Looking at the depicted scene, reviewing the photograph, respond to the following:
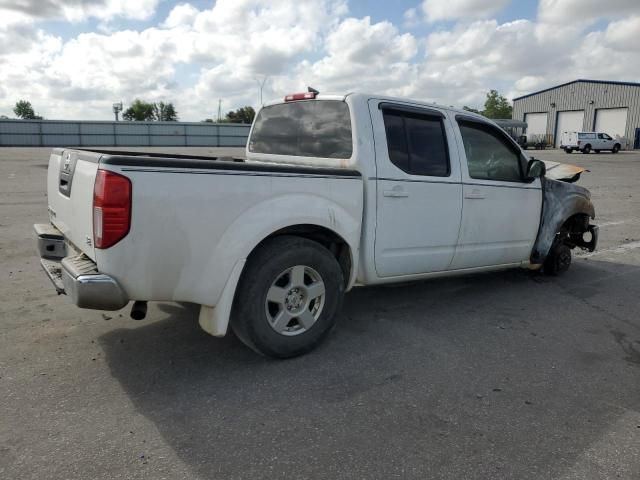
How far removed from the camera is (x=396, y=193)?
404cm

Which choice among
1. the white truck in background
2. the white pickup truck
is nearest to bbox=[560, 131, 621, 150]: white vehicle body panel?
the white truck in background

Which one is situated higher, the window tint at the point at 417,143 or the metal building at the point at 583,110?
the metal building at the point at 583,110

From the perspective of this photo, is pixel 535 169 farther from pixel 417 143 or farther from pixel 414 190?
pixel 414 190

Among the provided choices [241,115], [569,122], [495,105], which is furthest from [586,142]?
[241,115]

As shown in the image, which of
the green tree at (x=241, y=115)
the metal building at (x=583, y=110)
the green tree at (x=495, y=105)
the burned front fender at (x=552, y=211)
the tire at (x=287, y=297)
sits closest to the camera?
the tire at (x=287, y=297)

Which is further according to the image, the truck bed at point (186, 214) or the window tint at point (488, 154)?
the window tint at point (488, 154)

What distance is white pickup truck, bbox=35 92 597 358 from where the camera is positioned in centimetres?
293

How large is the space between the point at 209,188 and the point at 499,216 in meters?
3.06

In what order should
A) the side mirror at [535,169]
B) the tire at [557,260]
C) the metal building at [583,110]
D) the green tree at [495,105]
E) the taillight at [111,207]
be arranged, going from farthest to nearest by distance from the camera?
1. the green tree at [495,105]
2. the metal building at [583,110]
3. the tire at [557,260]
4. the side mirror at [535,169]
5. the taillight at [111,207]

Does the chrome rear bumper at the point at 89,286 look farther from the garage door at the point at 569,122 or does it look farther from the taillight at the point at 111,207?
the garage door at the point at 569,122

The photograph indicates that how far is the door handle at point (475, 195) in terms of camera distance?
181 inches

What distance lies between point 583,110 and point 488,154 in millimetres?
57541

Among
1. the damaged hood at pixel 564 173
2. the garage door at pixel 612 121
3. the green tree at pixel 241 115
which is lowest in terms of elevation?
the damaged hood at pixel 564 173

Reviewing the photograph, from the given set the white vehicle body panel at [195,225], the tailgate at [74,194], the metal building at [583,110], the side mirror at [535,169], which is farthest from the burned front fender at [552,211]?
the metal building at [583,110]
